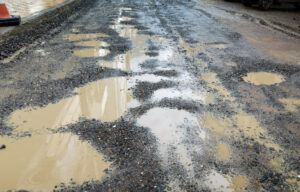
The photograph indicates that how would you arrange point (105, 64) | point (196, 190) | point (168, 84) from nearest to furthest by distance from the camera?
1. point (196, 190)
2. point (168, 84)
3. point (105, 64)

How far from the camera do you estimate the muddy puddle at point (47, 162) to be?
7.61 feet

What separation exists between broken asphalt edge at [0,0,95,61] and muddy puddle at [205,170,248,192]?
15.6 feet

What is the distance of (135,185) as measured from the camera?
2225 mm

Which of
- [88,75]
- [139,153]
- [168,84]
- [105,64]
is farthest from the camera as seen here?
[105,64]

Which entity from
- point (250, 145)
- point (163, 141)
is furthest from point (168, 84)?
point (250, 145)

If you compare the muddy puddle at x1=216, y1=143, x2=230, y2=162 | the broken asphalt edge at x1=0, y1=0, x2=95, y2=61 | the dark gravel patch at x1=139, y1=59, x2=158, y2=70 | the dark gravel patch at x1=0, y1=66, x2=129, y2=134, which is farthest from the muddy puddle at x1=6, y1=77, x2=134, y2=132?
the broken asphalt edge at x1=0, y1=0, x2=95, y2=61

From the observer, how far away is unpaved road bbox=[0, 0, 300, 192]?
237cm

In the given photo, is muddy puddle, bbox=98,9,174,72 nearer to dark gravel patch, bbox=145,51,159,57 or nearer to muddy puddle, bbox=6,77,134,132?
dark gravel patch, bbox=145,51,159,57

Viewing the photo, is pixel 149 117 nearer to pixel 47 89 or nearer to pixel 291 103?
pixel 47 89

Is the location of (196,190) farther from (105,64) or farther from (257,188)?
(105,64)

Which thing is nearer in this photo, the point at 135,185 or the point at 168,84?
the point at 135,185

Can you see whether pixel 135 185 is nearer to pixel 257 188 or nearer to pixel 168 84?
pixel 257 188

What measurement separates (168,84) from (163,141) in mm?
1475

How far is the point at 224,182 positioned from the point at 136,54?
3730 mm
